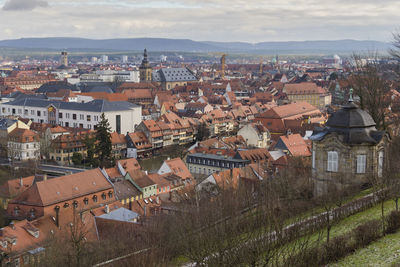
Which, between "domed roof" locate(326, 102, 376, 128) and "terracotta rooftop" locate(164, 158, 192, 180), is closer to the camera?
"domed roof" locate(326, 102, 376, 128)

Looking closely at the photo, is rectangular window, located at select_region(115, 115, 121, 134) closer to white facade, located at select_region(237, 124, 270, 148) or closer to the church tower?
white facade, located at select_region(237, 124, 270, 148)

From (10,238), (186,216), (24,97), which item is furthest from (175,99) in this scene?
(186,216)

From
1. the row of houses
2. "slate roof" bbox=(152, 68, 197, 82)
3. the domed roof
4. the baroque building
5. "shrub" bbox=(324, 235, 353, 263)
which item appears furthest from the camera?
"slate roof" bbox=(152, 68, 197, 82)

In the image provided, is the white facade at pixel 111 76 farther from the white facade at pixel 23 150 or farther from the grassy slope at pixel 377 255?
the grassy slope at pixel 377 255

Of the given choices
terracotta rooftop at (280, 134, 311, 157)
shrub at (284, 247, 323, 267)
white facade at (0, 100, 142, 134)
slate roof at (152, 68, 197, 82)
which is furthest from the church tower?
shrub at (284, 247, 323, 267)

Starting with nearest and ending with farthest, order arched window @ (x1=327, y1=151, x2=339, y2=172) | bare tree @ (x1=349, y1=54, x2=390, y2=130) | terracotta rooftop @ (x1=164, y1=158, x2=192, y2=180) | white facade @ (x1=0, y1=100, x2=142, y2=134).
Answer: arched window @ (x1=327, y1=151, x2=339, y2=172), bare tree @ (x1=349, y1=54, x2=390, y2=130), terracotta rooftop @ (x1=164, y1=158, x2=192, y2=180), white facade @ (x1=0, y1=100, x2=142, y2=134)

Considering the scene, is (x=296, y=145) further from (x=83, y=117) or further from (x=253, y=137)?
(x=83, y=117)

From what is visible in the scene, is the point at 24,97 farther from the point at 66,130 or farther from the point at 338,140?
the point at 338,140
